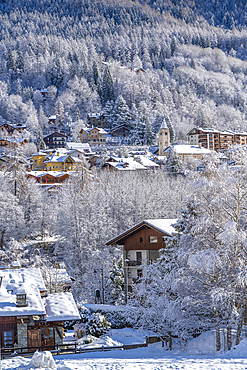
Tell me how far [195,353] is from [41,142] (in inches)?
3792

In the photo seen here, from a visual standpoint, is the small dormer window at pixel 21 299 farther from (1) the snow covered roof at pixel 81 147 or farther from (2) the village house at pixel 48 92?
(2) the village house at pixel 48 92

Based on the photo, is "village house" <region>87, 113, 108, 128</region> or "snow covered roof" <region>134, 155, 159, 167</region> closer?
"snow covered roof" <region>134, 155, 159, 167</region>

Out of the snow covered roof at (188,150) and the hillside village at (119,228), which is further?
the snow covered roof at (188,150)

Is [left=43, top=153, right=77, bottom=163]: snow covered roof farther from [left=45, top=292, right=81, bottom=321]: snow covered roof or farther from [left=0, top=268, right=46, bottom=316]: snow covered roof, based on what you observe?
[left=45, top=292, right=81, bottom=321]: snow covered roof

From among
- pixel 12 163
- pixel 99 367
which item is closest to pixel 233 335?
pixel 99 367

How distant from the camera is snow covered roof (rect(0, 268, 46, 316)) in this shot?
19.0 meters

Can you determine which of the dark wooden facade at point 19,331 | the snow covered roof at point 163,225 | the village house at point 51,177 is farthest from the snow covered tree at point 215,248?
the village house at point 51,177

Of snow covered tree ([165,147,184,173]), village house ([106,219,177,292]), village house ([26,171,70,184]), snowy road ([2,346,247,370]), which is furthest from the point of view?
snow covered tree ([165,147,184,173])

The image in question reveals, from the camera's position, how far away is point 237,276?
58.1 feet

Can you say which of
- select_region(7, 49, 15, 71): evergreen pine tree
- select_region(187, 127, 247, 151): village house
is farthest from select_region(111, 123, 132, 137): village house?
select_region(7, 49, 15, 71): evergreen pine tree

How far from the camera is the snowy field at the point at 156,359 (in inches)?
583

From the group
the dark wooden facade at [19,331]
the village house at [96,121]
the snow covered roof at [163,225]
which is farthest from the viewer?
the village house at [96,121]

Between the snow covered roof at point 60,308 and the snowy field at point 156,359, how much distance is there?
2.50 meters

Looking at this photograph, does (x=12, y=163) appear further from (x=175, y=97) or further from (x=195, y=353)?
(x=175, y=97)
